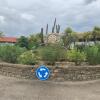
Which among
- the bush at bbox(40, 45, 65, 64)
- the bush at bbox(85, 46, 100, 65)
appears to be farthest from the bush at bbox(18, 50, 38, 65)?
the bush at bbox(85, 46, 100, 65)

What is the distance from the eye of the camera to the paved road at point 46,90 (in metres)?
11.0

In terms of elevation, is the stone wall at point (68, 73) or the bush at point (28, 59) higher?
the bush at point (28, 59)

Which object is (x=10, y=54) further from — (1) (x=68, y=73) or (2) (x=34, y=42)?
(2) (x=34, y=42)

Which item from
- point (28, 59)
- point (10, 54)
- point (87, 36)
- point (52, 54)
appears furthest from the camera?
point (87, 36)

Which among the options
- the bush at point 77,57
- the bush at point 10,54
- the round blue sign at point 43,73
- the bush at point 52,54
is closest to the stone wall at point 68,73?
the round blue sign at point 43,73

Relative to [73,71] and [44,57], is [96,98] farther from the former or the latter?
[44,57]

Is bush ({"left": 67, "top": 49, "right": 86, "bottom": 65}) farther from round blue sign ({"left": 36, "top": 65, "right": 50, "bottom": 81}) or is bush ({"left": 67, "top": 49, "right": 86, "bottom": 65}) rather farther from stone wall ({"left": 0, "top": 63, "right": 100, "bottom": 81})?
round blue sign ({"left": 36, "top": 65, "right": 50, "bottom": 81})

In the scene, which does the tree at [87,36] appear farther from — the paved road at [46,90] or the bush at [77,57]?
the paved road at [46,90]

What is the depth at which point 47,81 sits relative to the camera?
13633 millimetres

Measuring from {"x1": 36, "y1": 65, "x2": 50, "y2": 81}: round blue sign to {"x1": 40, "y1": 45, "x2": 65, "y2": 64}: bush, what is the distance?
2.03m

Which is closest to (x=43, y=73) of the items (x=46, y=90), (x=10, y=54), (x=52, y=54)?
(x=46, y=90)

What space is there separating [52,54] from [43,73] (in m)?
2.31

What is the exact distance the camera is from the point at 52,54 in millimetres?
15992

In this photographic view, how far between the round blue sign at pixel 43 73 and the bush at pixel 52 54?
203 cm
